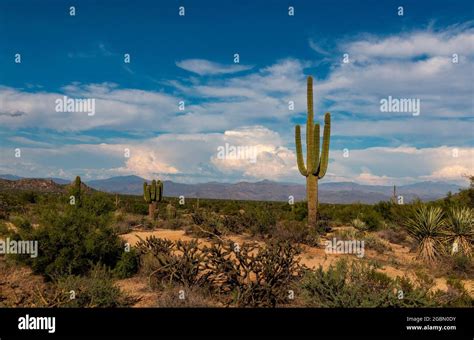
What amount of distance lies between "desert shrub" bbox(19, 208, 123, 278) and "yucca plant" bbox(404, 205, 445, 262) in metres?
9.87

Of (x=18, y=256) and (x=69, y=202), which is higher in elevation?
(x=69, y=202)

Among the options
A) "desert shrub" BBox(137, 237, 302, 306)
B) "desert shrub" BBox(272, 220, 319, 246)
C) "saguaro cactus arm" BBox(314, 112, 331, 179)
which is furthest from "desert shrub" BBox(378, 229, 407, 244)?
"desert shrub" BBox(137, 237, 302, 306)

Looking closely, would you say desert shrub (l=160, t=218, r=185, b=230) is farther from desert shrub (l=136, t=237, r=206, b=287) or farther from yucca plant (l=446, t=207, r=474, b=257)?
yucca plant (l=446, t=207, r=474, b=257)

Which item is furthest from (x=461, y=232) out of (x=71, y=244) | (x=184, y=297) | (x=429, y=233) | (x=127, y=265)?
(x=71, y=244)

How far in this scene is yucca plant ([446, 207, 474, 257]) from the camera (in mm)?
12036

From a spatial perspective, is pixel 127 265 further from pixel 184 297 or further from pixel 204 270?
pixel 184 297

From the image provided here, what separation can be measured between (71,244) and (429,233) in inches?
445

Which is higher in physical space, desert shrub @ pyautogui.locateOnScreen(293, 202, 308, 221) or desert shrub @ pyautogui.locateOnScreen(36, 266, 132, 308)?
desert shrub @ pyautogui.locateOnScreen(293, 202, 308, 221)

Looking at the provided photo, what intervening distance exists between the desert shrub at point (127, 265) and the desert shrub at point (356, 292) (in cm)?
455

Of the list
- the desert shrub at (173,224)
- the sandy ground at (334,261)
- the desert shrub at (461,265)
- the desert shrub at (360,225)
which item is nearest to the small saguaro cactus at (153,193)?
the desert shrub at (173,224)
